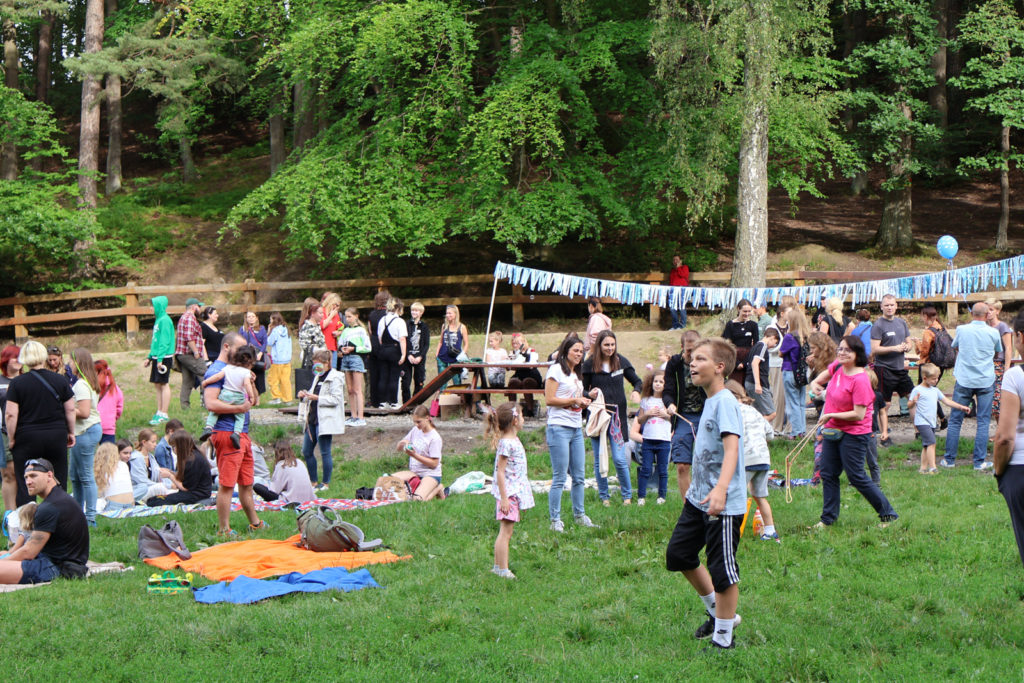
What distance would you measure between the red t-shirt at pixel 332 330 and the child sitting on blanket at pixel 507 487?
8.37 meters

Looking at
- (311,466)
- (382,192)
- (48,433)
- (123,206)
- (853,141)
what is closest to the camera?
(48,433)

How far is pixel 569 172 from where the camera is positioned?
2212 cm

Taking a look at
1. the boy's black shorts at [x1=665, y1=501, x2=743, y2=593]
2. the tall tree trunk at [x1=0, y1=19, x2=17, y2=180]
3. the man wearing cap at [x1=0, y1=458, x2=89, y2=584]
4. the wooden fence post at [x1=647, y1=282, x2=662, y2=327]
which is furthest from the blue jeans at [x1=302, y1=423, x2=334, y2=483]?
the tall tree trunk at [x1=0, y1=19, x2=17, y2=180]

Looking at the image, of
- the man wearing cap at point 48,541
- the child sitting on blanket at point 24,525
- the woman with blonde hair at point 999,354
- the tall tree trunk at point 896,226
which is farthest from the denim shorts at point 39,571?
the tall tree trunk at point 896,226

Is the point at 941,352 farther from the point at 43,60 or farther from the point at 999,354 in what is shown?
the point at 43,60

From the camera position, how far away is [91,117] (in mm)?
28094

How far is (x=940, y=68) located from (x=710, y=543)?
23.4 metres

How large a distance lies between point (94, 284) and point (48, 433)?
59.8ft

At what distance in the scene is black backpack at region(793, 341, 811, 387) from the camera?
12891 mm

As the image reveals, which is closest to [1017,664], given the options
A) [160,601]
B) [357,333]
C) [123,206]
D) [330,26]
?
[160,601]

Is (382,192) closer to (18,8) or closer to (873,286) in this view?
(873,286)

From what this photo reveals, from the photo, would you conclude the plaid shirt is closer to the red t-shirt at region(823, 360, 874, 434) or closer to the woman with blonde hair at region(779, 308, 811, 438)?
the woman with blonde hair at region(779, 308, 811, 438)

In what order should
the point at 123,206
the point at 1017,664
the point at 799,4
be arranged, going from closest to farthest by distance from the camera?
the point at 1017,664 < the point at 799,4 < the point at 123,206

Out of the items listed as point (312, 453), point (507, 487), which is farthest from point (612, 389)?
point (312, 453)
